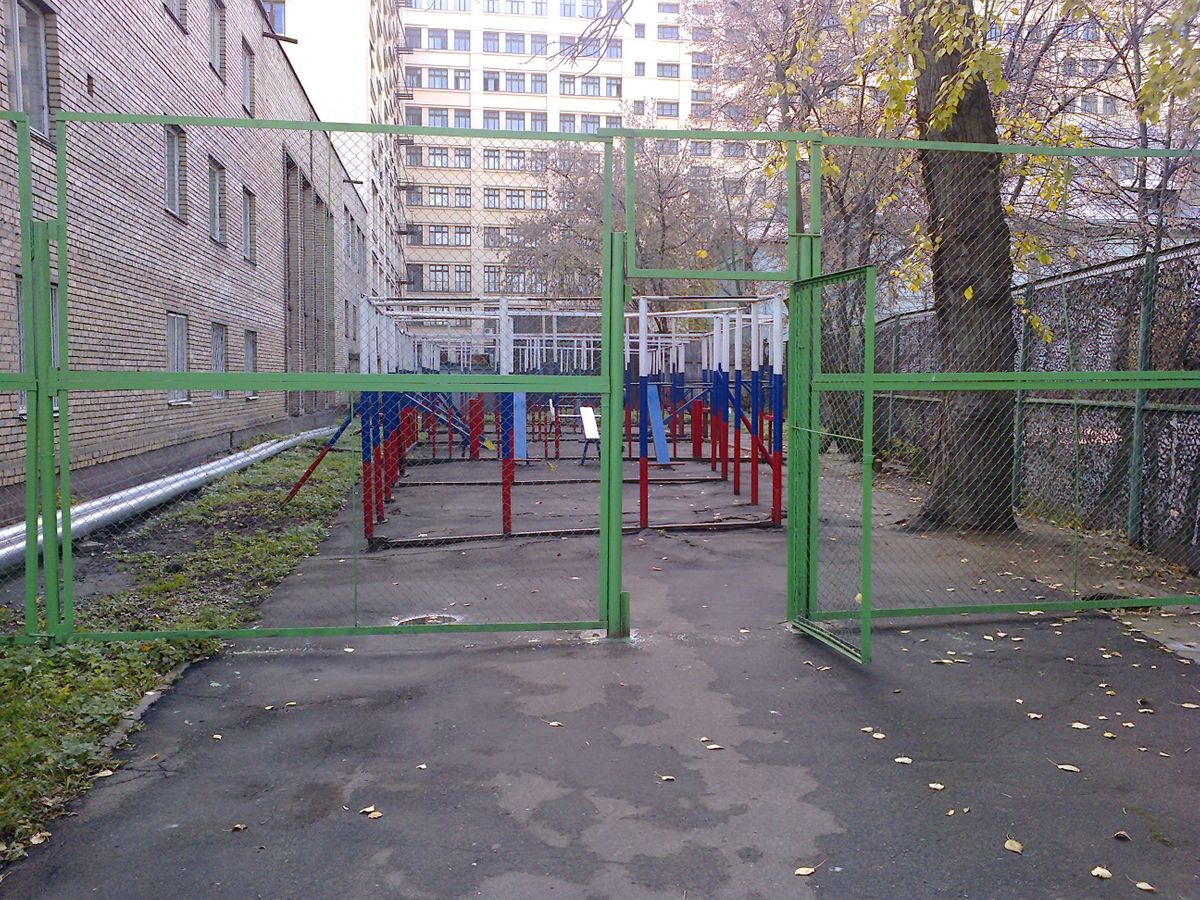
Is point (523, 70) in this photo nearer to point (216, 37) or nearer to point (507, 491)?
point (216, 37)

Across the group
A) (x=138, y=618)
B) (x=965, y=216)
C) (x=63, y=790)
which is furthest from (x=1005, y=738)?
(x=965, y=216)

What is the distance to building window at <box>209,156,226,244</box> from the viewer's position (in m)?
16.4

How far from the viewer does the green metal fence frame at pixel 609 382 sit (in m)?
5.19

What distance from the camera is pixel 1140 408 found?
791 centimetres

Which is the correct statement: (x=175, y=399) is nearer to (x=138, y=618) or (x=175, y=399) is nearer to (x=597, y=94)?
(x=138, y=618)

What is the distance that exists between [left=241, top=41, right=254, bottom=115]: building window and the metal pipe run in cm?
778

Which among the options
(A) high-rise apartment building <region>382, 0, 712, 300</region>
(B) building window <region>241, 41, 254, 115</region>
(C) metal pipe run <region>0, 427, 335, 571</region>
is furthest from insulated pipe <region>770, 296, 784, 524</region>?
(A) high-rise apartment building <region>382, 0, 712, 300</region>

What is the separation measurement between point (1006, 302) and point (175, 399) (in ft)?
34.9

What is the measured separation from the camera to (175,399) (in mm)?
13977

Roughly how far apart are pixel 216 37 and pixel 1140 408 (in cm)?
1575

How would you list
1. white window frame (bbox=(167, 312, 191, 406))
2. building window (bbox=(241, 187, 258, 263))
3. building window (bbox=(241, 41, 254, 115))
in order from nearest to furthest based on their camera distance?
1. white window frame (bbox=(167, 312, 191, 406))
2. building window (bbox=(241, 187, 258, 263))
3. building window (bbox=(241, 41, 254, 115))

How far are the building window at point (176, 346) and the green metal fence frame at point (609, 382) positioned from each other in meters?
8.98

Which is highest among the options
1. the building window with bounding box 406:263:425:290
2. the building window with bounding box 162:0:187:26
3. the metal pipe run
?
the building window with bounding box 162:0:187:26

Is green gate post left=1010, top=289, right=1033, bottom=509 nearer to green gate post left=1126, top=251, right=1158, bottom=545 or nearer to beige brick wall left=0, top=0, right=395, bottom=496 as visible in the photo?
green gate post left=1126, top=251, right=1158, bottom=545
